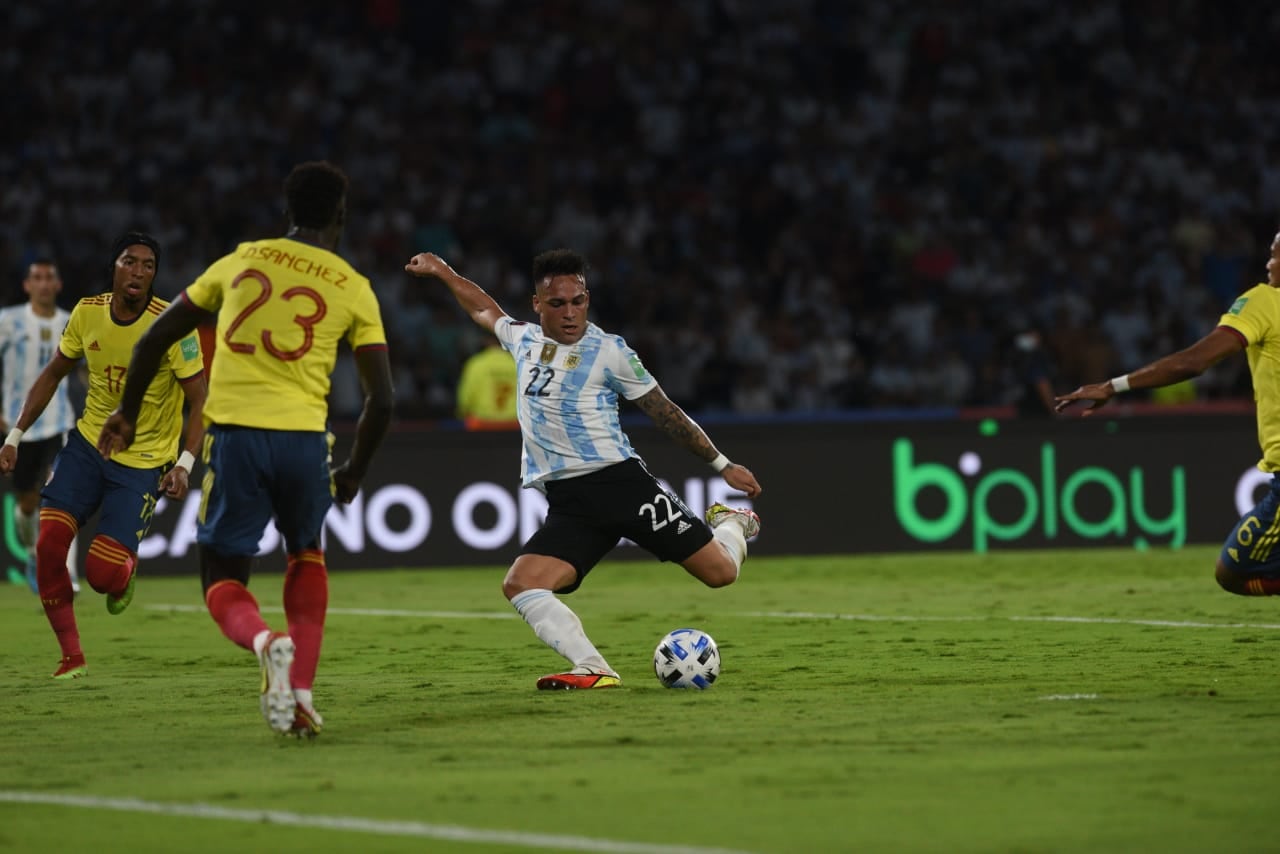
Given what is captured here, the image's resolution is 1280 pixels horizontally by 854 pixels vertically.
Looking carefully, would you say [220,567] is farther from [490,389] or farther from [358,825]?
[490,389]

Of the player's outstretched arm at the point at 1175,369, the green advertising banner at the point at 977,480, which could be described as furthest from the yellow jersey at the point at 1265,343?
the green advertising banner at the point at 977,480

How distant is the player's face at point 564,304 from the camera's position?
9844 millimetres

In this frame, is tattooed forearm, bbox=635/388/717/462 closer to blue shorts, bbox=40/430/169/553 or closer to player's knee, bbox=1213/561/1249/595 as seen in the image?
player's knee, bbox=1213/561/1249/595

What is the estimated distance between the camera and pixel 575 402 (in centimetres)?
984

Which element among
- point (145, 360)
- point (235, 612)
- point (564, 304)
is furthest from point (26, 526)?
point (235, 612)

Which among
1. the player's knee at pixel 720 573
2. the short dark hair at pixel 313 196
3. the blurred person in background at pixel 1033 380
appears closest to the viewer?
the short dark hair at pixel 313 196

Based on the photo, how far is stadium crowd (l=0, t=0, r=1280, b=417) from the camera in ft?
77.7

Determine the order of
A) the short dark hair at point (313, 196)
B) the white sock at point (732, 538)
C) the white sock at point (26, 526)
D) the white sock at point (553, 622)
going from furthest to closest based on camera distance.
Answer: the white sock at point (26, 526) → the white sock at point (732, 538) → the white sock at point (553, 622) → the short dark hair at point (313, 196)

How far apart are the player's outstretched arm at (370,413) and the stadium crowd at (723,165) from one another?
13165mm

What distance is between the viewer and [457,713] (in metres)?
8.85

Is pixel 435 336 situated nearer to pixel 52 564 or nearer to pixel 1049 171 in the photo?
pixel 1049 171

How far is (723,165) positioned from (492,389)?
25.1 ft

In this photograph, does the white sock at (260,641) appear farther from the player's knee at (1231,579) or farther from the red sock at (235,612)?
the player's knee at (1231,579)

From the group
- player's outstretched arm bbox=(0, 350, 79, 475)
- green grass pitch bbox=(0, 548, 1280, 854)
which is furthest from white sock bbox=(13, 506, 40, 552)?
player's outstretched arm bbox=(0, 350, 79, 475)
